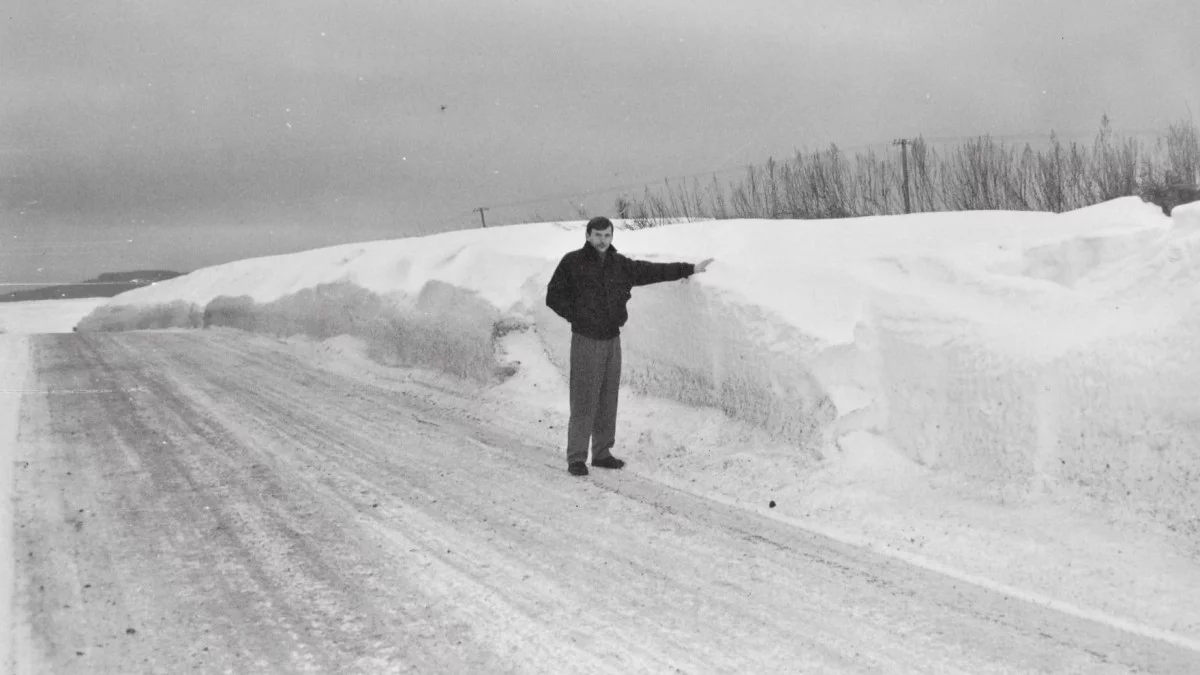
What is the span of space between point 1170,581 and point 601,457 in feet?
12.0

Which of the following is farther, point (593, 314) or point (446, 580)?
point (593, 314)

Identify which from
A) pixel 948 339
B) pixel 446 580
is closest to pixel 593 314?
pixel 948 339

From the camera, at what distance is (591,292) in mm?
6621

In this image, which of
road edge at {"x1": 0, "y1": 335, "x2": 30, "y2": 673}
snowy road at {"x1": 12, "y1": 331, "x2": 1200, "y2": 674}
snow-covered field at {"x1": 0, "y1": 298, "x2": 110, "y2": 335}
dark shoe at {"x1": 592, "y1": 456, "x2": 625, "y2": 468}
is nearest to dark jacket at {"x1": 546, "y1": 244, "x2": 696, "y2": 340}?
dark shoe at {"x1": 592, "y1": 456, "x2": 625, "y2": 468}

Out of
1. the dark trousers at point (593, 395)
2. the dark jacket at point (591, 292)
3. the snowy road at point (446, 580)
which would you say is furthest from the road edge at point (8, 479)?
the dark jacket at point (591, 292)

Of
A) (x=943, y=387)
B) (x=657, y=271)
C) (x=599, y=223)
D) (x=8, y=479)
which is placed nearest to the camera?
(x=943, y=387)

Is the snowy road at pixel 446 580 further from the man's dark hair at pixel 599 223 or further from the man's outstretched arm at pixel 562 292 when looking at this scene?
the man's dark hair at pixel 599 223

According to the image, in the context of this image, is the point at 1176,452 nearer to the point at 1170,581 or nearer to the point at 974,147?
the point at 1170,581

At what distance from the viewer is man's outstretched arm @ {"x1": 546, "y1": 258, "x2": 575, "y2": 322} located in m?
6.66

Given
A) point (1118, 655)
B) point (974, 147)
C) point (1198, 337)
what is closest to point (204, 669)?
point (1118, 655)

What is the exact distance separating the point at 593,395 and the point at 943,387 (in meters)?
2.39

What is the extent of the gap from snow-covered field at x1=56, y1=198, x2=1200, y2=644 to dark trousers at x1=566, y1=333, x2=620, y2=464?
1.34 ft

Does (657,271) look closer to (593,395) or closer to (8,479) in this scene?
(593,395)

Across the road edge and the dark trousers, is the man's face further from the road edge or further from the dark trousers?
the road edge
